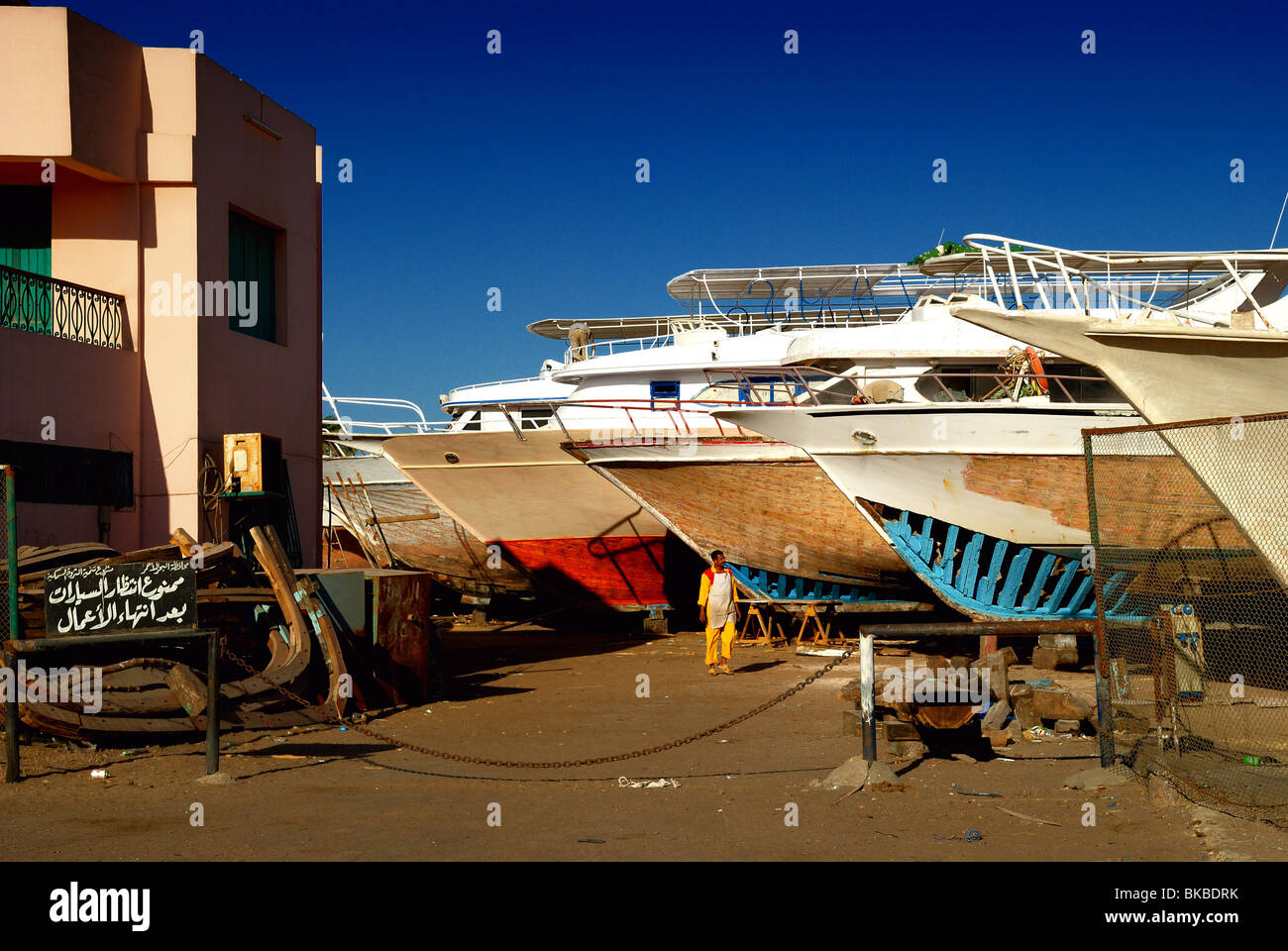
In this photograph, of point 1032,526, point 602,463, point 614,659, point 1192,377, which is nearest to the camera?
point 1192,377

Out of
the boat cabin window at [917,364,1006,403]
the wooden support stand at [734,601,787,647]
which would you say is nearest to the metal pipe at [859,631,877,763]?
the boat cabin window at [917,364,1006,403]

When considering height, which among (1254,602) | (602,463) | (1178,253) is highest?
(1178,253)

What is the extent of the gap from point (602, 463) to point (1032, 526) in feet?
20.0

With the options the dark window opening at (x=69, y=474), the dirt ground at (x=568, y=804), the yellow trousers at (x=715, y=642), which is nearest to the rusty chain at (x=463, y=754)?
the dirt ground at (x=568, y=804)

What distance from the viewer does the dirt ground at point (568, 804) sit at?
222 inches

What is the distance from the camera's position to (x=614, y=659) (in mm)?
16141

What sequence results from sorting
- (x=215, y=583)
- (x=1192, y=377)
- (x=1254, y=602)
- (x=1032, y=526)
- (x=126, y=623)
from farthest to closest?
(x=1032, y=526) < (x=1254, y=602) < (x=215, y=583) < (x=1192, y=377) < (x=126, y=623)

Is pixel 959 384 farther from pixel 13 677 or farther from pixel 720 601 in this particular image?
pixel 13 677

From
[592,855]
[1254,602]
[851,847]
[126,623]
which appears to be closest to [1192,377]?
[1254,602]

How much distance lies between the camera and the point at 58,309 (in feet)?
37.1

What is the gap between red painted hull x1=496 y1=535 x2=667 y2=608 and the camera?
20578 mm

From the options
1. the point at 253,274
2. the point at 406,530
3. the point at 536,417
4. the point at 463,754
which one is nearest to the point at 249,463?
the point at 253,274

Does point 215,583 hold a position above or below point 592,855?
above

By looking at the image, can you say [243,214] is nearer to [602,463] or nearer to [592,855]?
[602,463]
